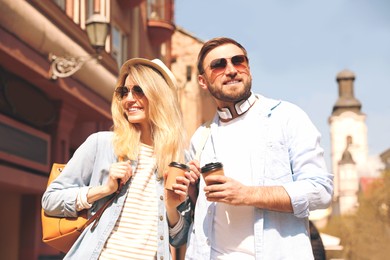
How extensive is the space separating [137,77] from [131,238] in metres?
0.93

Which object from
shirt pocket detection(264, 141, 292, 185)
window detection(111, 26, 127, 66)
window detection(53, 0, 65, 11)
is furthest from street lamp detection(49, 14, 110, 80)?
shirt pocket detection(264, 141, 292, 185)

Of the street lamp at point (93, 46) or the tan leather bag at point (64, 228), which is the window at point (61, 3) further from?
the tan leather bag at point (64, 228)

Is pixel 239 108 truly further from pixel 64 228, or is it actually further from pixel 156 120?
pixel 64 228

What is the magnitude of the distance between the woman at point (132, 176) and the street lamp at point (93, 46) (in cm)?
752

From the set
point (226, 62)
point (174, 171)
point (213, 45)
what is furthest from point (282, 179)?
point (213, 45)

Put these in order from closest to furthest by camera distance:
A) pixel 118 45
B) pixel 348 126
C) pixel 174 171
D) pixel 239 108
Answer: pixel 174 171
pixel 239 108
pixel 118 45
pixel 348 126

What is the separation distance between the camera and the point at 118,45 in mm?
17891

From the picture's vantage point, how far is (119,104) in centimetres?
384

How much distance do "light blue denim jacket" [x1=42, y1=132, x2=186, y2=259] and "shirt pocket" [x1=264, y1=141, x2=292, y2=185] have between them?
2.25ft

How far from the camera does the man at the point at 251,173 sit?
306cm

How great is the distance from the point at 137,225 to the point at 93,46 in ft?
26.8

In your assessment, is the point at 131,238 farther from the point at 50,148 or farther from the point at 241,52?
the point at 50,148

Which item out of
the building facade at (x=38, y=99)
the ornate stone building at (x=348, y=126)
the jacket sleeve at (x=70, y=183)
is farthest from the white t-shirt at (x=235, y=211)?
the ornate stone building at (x=348, y=126)

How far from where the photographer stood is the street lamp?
36.8ft
